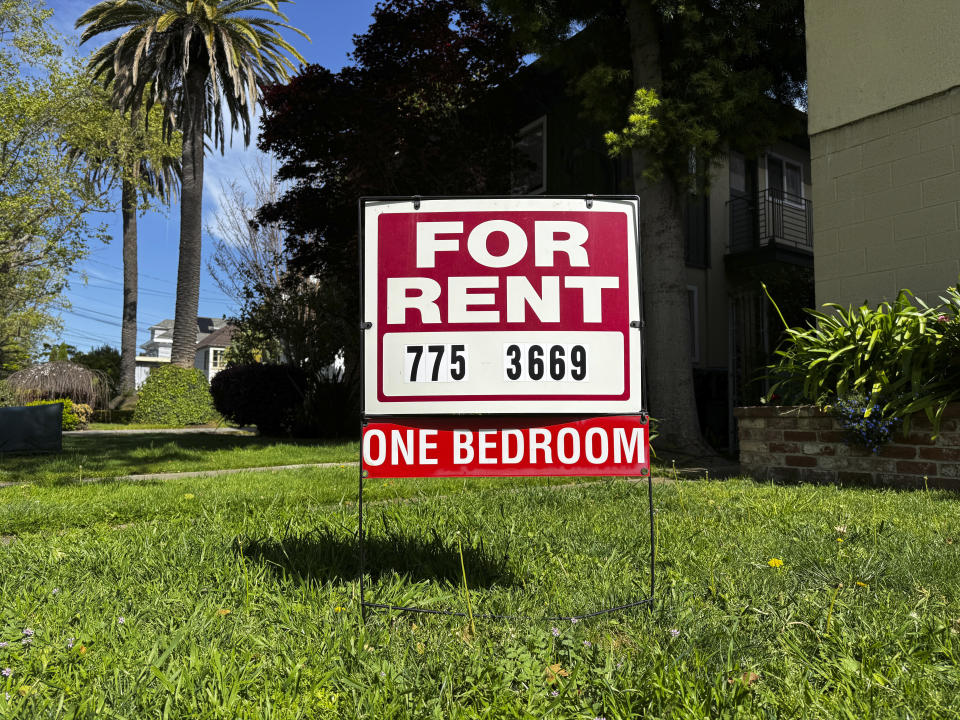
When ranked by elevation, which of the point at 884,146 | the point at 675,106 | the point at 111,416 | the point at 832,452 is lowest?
the point at 111,416

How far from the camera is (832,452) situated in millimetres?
5512

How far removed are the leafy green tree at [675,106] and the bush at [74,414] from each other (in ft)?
47.6

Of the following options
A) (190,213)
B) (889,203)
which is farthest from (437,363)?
(190,213)

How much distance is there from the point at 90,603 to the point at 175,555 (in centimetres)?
60

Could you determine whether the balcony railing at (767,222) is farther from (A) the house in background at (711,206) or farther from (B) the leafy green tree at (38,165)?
(B) the leafy green tree at (38,165)

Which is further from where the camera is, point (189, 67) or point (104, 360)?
point (104, 360)

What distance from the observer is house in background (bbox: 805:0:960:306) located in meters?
6.43

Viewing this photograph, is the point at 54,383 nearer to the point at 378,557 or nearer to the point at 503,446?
the point at 378,557

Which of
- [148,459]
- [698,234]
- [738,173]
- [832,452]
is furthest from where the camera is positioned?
[738,173]

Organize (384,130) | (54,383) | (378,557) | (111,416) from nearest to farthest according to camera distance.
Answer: (378,557) < (384,130) < (54,383) < (111,416)

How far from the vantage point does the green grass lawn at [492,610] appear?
1.77 m

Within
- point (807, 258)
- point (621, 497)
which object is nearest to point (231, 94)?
point (807, 258)

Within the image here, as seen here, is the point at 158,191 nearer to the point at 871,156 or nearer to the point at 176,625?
the point at 871,156

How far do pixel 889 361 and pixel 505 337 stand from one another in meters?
4.25
